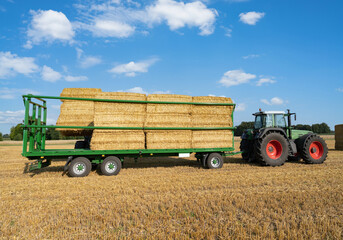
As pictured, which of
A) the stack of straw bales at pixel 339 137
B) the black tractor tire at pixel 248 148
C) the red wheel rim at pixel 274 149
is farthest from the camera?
the stack of straw bales at pixel 339 137

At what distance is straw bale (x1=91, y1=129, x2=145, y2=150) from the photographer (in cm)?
834

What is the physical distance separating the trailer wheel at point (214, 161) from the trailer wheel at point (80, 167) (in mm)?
4750

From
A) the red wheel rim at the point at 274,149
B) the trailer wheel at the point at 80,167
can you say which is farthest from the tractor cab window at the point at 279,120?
the trailer wheel at the point at 80,167

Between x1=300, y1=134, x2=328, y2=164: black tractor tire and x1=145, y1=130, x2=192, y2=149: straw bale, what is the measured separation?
5719 millimetres

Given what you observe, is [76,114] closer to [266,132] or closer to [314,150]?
[266,132]

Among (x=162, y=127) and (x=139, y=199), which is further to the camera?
(x=162, y=127)

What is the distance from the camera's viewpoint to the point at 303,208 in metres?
4.66

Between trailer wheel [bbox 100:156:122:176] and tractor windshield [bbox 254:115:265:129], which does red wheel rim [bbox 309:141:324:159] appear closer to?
tractor windshield [bbox 254:115:265:129]

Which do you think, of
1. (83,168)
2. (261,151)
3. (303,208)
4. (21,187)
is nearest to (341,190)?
(303,208)

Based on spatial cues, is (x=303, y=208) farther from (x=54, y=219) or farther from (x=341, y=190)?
(x=54, y=219)

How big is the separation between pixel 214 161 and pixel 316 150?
553cm

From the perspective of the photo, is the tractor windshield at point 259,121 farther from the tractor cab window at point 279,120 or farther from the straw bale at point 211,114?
the straw bale at point 211,114

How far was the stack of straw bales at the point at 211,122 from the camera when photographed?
9.30 m

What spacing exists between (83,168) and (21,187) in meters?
2.06
